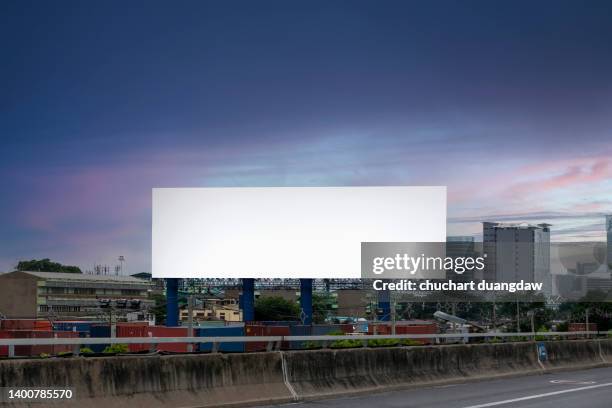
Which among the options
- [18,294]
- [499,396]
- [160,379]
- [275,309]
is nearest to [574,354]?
[499,396]

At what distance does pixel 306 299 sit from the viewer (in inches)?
3113

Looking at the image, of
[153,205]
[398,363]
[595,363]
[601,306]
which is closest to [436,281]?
[601,306]

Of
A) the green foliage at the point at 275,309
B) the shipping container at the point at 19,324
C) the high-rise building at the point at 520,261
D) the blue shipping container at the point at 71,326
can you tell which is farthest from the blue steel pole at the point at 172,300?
the green foliage at the point at 275,309

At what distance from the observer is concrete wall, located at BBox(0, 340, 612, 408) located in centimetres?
1345

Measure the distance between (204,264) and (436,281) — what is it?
21.9 m

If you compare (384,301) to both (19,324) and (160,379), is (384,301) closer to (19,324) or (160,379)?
(19,324)

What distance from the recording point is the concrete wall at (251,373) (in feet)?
44.1

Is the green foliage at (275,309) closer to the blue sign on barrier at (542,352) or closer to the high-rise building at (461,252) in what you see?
the high-rise building at (461,252)

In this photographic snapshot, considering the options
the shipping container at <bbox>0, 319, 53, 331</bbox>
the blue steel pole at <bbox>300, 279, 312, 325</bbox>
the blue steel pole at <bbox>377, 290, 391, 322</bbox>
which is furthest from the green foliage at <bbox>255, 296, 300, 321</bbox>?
the blue steel pole at <bbox>377, 290, 391, 322</bbox>

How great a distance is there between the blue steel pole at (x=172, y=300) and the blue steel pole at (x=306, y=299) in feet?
39.5

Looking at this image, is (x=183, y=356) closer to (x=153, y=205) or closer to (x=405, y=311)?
(x=153, y=205)

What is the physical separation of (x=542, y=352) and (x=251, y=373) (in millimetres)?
15200

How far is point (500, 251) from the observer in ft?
235

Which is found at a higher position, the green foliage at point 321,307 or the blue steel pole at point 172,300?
the blue steel pole at point 172,300
